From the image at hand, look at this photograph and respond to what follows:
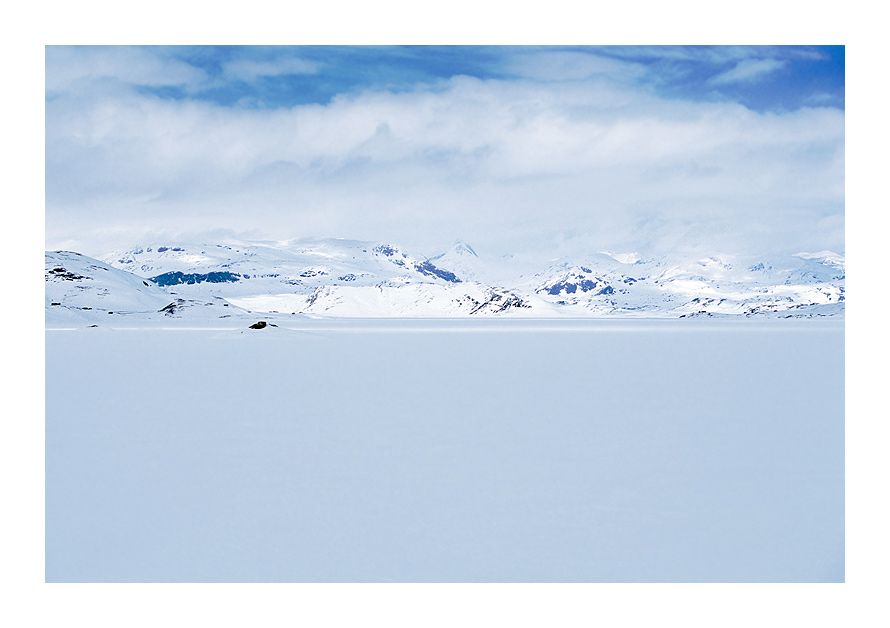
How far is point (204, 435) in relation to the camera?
11219 millimetres

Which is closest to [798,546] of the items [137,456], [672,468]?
[672,468]

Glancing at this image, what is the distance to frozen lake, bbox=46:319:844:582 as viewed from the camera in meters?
6.35

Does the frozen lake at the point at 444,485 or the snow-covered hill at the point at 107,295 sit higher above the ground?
the snow-covered hill at the point at 107,295

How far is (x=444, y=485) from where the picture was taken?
8312 millimetres

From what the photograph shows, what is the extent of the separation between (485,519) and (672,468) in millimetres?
3126

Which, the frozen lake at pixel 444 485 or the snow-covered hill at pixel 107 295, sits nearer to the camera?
the frozen lake at pixel 444 485

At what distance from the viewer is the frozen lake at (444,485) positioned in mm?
6348

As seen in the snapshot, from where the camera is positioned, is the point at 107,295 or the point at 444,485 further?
the point at 107,295

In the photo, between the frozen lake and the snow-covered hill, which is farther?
the snow-covered hill

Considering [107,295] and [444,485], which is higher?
[107,295]
